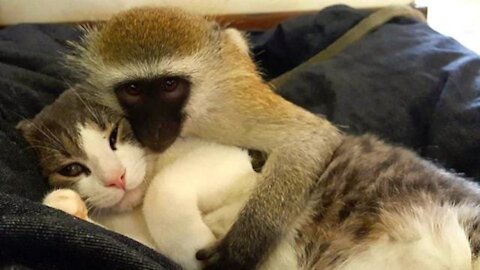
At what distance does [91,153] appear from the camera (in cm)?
135

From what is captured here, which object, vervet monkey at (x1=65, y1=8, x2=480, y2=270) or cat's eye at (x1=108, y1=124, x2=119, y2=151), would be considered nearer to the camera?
vervet monkey at (x1=65, y1=8, x2=480, y2=270)

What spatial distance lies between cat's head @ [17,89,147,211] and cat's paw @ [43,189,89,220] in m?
0.05

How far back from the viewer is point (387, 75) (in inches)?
74.8

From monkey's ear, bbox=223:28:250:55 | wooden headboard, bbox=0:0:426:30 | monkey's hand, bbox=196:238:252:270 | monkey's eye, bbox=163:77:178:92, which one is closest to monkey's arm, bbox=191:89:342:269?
monkey's hand, bbox=196:238:252:270

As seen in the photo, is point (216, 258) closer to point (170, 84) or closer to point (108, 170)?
point (108, 170)

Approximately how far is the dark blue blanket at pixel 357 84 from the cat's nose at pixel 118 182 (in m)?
0.15

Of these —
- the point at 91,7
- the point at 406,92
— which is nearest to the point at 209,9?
the point at 91,7

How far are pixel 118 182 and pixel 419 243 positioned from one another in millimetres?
544

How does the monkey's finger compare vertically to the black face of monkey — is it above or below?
below

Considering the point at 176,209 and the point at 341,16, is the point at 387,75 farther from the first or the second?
the point at 176,209

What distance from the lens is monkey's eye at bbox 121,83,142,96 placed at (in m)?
1.45

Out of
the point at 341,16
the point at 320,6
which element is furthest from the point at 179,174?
the point at 320,6

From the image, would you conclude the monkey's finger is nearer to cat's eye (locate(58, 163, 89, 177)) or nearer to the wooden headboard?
cat's eye (locate(58, 163, 89, 177))

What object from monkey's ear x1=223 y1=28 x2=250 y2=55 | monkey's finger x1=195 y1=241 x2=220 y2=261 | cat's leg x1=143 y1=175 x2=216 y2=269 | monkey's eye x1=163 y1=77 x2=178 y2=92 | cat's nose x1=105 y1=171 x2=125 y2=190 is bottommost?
monkey's finger x1=195 y1=241 x2=220 y2=261
